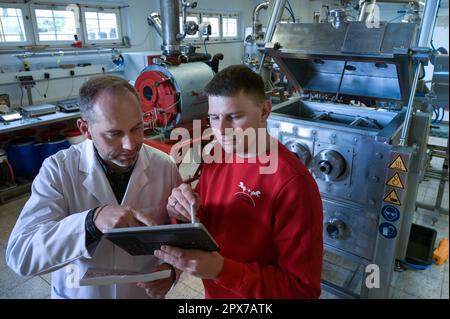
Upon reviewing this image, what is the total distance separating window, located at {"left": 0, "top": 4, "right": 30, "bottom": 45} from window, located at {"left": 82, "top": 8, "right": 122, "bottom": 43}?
0.93 meters

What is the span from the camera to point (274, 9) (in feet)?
6.37

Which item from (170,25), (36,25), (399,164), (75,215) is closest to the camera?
(75,215)

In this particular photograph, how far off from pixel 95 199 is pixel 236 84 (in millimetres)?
614

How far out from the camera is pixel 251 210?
98 cm

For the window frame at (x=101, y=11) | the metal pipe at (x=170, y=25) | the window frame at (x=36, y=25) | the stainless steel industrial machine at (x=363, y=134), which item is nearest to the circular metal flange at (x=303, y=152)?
the stainless steel industrial machine at (x=363, y=134)

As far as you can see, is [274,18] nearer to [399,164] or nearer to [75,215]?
[399,164]

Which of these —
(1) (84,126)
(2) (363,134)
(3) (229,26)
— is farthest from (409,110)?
(3) (229,26)

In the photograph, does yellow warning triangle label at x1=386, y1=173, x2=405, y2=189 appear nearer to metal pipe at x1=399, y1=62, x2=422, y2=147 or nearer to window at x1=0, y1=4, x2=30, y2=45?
metal pipe at x1=399, y1=62, x2=422, y2=147

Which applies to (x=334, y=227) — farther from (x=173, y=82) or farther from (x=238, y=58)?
(x=238, y=58)

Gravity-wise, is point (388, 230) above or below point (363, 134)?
below

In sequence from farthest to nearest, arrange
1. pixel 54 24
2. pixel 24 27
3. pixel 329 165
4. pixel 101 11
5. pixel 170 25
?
pixel 101 11 → pixel 54 24 → pixel 24 27 → pixel 170 25 → pixel 329 165

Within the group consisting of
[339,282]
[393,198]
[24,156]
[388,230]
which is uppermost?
[393,198]

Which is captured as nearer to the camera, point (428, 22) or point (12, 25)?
point (428, 22)
